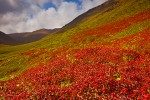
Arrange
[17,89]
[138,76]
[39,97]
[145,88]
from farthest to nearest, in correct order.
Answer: [17,89], [138,76], [39,97], [145,88]

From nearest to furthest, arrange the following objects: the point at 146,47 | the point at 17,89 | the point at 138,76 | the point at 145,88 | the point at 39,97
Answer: the point at 145,88 < the point at 39,97 < the point at 138,76 < the point at 17,89 < the point at 146,47

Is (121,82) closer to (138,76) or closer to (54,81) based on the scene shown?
(138,76)

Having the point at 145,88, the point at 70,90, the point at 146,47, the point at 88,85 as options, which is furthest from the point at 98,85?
the point at 146,47

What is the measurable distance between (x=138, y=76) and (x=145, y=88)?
206 cm

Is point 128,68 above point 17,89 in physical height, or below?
below

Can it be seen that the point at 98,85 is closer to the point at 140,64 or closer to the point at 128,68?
the point at 128,68

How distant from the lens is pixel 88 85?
11258mm

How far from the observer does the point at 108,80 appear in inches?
444

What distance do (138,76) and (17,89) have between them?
7422 mm

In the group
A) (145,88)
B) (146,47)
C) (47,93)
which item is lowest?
(146,47)

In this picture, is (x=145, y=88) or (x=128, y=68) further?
(x=128, y=68)

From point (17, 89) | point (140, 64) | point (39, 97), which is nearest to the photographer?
point (39, 97)

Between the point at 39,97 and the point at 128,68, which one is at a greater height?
the point at 39,97

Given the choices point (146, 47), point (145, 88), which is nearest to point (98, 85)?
point (145, 88)
